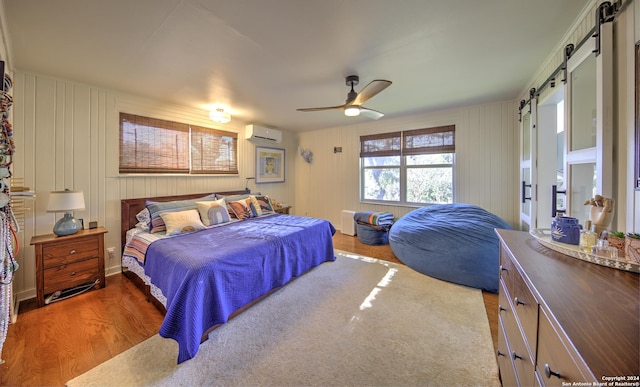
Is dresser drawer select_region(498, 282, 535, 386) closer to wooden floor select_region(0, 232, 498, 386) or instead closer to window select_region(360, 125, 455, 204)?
wooden floor select_region(0, 232, 498, 386)

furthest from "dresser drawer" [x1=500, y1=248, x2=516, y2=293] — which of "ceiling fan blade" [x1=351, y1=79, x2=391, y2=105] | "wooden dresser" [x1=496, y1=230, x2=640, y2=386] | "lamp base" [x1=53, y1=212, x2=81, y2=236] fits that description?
"lamp base" [x1=53, y1=212, x2=81, y2=236]

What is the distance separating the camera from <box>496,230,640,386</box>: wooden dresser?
0.51m

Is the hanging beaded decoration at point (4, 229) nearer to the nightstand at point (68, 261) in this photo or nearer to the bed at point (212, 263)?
the bed at point (212, 263)

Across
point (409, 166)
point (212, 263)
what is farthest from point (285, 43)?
point (409, 166)

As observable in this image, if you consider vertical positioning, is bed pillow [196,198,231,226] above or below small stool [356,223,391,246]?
above

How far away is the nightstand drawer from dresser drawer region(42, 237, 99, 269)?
55mm

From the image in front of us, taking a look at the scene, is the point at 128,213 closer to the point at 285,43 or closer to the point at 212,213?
the point at 212,213

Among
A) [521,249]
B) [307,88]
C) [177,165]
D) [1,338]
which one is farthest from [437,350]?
[177,165]

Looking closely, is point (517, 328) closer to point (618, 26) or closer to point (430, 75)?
point (618, 26)

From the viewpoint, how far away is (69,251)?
249cm

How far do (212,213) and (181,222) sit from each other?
451 millimetres

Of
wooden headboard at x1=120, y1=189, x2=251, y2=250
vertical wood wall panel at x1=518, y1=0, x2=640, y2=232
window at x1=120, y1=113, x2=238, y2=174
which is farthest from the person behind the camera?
window at x1=120, y1=113, x2=238, y2=174

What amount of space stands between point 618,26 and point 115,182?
480 cm

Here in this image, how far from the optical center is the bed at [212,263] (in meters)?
1.68
